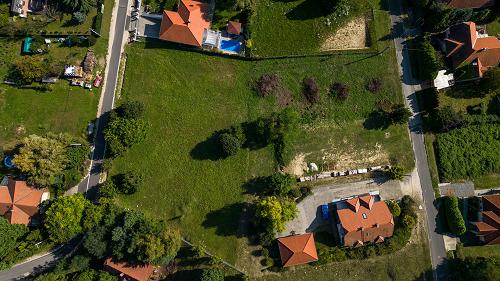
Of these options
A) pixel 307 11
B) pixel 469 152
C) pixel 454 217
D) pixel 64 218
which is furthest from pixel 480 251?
pixel 64 218

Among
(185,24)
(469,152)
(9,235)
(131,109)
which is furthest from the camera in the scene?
(469,152)

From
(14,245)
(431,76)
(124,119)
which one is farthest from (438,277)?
(14,245)

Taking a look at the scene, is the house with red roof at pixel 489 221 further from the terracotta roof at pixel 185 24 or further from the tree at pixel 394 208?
the terracotta roof at pixel 185 24

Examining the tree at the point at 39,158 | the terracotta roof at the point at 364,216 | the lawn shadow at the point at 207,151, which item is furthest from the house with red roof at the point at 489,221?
the tree at the point at 39,158

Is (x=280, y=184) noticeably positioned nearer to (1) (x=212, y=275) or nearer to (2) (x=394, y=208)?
(1) (x=212, y=275)

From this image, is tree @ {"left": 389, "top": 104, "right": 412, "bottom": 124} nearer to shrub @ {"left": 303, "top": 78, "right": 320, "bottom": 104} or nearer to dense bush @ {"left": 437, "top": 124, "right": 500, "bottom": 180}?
dense bush @ {"left": 437, "top": 124, "right": 500, "bottom": 180}

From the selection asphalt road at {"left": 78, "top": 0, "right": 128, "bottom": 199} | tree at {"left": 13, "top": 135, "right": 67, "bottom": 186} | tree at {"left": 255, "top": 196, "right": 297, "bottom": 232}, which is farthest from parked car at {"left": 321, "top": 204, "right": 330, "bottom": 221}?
tree at {"left": 13, "top": 135, "right": 67, "bottom": 186}
